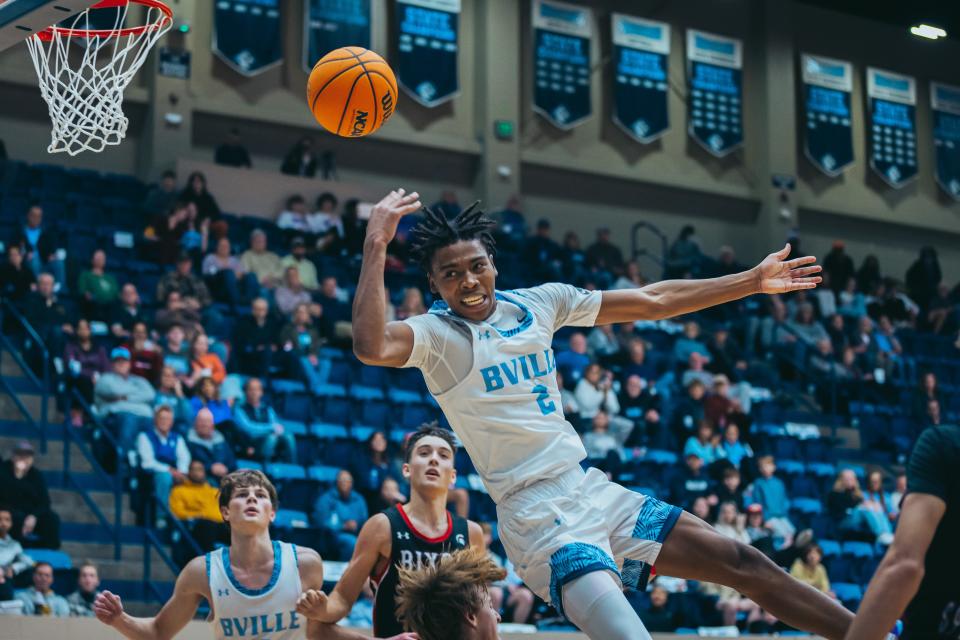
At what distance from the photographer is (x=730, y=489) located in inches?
513

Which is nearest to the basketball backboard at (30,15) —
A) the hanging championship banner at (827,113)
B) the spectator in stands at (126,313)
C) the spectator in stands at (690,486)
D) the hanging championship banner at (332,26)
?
the spectator in stands at (126,313)

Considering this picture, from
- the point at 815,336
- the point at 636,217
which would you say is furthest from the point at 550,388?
the point at 636,217

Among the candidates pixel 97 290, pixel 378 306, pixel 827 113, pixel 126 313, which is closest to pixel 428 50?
pixel 827 113

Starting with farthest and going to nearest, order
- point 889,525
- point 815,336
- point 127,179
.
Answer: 1. point 815,336
2. point 127,179
3. point 889,525

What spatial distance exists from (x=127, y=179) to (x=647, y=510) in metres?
12.3

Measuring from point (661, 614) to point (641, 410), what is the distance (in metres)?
3.51

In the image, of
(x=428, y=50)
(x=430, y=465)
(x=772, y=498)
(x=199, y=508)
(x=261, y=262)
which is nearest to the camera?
(x=430, y=465)

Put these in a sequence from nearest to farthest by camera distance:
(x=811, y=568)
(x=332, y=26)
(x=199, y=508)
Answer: (x=199, y=508), (x=811, y=568), (x=332, y=26)

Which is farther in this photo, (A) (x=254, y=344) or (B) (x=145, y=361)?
(A) (x=254, y=344)

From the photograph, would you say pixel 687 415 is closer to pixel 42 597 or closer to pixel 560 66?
pixel 560 66

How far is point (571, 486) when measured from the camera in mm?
4730

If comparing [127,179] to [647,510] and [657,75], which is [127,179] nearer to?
[657,75]

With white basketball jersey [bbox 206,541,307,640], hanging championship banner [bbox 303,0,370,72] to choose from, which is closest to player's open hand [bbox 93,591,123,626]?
white basketball jersey [bbox 206,541,307,640]

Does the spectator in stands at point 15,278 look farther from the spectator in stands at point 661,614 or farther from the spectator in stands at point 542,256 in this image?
the spectator in stands at point 542,256
